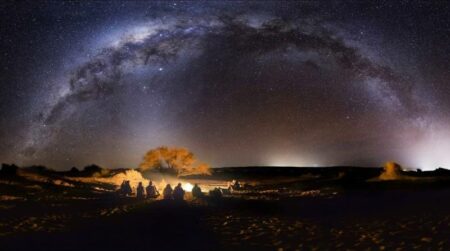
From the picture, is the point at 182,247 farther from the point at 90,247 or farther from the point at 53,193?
the point at 53,193

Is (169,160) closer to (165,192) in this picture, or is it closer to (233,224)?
(165,192)

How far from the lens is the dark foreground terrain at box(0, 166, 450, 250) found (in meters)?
9.98

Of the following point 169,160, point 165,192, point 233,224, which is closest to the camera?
point 233,224

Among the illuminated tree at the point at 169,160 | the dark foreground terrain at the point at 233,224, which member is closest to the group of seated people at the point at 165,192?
the dark foreground terrain at the point at 233,224

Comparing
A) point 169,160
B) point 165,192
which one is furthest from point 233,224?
point 169,160

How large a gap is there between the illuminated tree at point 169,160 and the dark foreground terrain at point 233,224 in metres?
29.5

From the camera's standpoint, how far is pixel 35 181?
87.8 feet

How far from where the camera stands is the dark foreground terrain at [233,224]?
9.98 meters

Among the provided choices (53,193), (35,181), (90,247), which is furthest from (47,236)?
(35,181)

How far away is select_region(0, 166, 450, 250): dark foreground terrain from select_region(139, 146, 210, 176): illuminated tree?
1161 inches

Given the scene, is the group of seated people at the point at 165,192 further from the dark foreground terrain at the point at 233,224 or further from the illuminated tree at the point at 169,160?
the illuminated tree at the point at 169,160

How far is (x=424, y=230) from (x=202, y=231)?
6.37 meters

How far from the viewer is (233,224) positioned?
42.8 feet

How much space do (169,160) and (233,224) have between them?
123 ft
